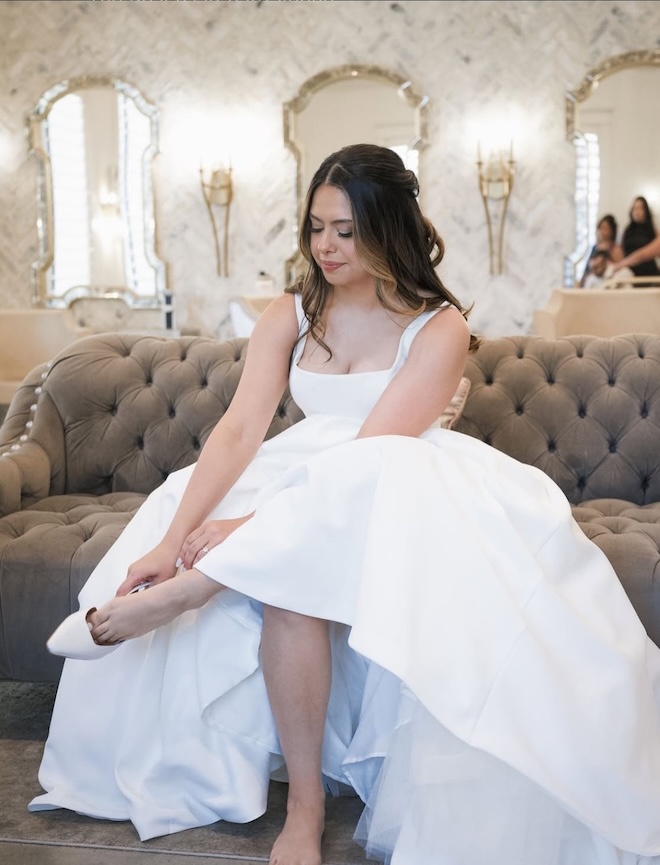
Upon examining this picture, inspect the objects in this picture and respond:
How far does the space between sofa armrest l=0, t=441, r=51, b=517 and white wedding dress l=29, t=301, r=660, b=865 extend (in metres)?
0.74

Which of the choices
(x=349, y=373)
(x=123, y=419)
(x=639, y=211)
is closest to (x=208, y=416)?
(x=123, y=419)

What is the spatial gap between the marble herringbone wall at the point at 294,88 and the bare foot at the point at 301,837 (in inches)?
246

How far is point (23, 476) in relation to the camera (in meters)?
2.67

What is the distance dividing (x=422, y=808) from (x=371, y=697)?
0.97 ft

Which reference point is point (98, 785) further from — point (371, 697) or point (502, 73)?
point (502, 73)

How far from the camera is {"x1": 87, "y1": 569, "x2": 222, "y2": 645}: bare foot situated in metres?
1.65

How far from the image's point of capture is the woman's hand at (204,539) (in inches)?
71.1

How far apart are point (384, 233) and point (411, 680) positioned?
991 millimetres

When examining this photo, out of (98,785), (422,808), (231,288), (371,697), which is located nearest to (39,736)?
(98,785)

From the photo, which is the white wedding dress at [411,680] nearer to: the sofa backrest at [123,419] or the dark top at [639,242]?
the sofa backrest at [123,419]

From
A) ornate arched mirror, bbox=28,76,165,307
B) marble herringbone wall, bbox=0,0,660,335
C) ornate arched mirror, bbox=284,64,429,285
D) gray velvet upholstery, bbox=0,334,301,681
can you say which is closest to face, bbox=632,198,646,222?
marble herringbone wall, bbox=0,0,660,335

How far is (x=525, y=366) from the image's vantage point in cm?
285

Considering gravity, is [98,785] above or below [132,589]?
below

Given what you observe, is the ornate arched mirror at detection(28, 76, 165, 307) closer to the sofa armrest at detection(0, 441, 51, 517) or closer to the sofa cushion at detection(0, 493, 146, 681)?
the sofa armrest at detection(0, 441, 51, 517)
